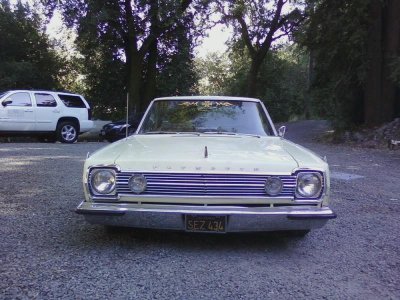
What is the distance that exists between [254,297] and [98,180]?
5.61 ft

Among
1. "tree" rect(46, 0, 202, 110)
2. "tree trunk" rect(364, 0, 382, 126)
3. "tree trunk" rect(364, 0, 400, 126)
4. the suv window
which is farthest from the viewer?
"tree" rect(46, 0, 202, 110)

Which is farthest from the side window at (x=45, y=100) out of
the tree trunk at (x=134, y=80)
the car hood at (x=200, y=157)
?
the car hood at (x=200, y=157)

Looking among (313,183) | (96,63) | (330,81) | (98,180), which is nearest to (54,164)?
(98,180)

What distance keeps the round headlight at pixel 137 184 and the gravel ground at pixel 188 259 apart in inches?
23.3

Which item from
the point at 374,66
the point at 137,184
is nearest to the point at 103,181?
the point at 137,184

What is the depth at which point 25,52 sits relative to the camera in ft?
87.0

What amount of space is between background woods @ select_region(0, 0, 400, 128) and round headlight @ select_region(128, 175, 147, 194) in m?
14.2

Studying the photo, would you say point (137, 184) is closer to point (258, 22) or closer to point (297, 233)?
point (297, 233)

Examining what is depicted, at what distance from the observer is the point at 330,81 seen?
20.8 metres

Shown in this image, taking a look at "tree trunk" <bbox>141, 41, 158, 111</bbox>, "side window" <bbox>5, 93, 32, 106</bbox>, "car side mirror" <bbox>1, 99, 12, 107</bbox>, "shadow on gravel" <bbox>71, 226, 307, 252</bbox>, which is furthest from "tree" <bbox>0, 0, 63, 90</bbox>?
"shadow on gravel" <bbox>71, 226, 307, 252</bbox>

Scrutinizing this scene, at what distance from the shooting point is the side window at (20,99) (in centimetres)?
1555

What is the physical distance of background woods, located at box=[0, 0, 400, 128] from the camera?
18.3 meters

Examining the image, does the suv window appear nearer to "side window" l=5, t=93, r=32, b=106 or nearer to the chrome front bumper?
"side window" l=5, t=93, r=32, b=106

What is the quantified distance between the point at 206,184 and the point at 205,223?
330 millimetres
